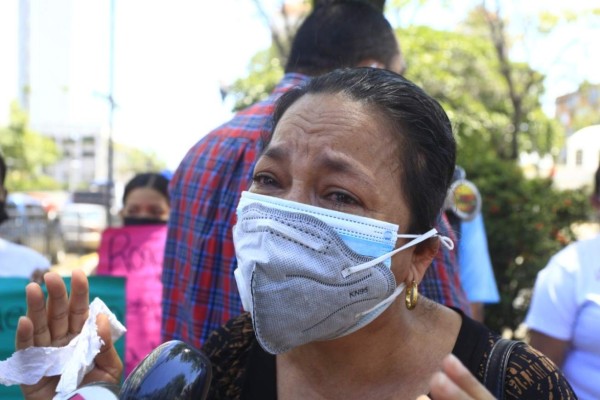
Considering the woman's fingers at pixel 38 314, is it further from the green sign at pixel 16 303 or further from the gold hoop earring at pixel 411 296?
the gold hoop earring at pixel 411 296

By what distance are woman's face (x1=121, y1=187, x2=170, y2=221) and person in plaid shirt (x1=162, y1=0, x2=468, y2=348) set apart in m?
1.87

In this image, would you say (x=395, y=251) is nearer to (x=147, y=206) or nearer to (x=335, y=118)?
(x=335, y=118)

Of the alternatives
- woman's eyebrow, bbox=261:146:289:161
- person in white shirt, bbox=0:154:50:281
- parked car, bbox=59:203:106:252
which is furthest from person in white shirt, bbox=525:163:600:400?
parked car, bbox=59:203:106:252

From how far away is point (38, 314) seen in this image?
175 cm

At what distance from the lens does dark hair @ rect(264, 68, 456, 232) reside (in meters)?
1.76

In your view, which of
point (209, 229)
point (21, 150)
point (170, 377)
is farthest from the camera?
point (21, 150)

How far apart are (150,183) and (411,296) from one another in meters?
3.50

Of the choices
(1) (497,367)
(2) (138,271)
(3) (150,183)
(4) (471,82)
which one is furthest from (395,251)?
(4) (471,82)

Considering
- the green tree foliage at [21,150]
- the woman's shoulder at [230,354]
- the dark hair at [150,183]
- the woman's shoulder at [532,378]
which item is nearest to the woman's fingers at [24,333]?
the woman's shoulder at [230,354]

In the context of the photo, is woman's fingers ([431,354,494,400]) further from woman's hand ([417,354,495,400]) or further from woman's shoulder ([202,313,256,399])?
woman's shoulder ([202,313,256,399])

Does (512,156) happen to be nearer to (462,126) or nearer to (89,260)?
(462,126)

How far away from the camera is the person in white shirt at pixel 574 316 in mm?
2746

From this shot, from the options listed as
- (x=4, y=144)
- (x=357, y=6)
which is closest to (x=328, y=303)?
(x=357, y=6)

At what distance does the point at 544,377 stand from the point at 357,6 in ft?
6.80
